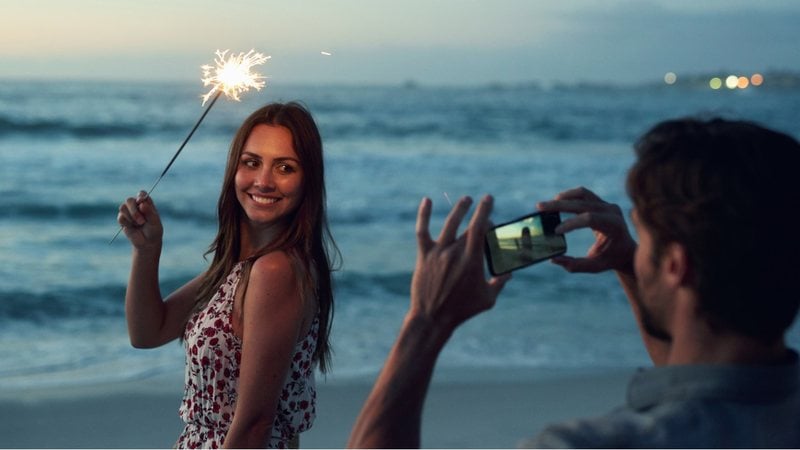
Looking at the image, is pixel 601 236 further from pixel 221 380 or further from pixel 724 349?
pixel 221 380

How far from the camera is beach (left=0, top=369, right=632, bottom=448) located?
21.1 ft

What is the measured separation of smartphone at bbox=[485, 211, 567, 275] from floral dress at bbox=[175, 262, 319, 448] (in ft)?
3.72

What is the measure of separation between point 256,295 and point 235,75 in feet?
2.38

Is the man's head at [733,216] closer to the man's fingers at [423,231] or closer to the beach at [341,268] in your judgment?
the beach at [341,268]

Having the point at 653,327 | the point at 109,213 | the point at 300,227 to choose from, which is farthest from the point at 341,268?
the point at 653,327

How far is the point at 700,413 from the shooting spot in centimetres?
170

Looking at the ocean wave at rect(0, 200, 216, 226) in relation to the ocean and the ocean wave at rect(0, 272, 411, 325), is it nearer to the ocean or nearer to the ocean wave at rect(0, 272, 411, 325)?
the ocean

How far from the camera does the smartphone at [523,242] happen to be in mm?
2025

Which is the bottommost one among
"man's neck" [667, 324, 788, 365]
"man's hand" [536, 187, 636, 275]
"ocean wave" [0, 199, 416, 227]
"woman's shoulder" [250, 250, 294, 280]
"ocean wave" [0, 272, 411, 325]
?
"ocean wave" [0, 272, 411, 325]

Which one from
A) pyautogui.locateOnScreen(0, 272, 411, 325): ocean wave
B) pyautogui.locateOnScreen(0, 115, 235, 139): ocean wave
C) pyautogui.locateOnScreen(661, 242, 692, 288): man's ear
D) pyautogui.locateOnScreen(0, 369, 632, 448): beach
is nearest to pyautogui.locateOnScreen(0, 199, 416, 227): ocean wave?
pyautogui.locateOnScreen(0, 272, 411, 325): ocean wave

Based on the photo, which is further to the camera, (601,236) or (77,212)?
(77,212)

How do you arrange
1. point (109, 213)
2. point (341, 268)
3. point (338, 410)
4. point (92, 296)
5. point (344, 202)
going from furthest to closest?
point (344, 202), point (109, 213), point (341, 268), point (92, 296), point (338, 410)

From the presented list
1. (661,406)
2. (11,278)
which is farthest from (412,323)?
(11,278)

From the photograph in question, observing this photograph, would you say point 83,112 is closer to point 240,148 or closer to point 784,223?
point 240,148
